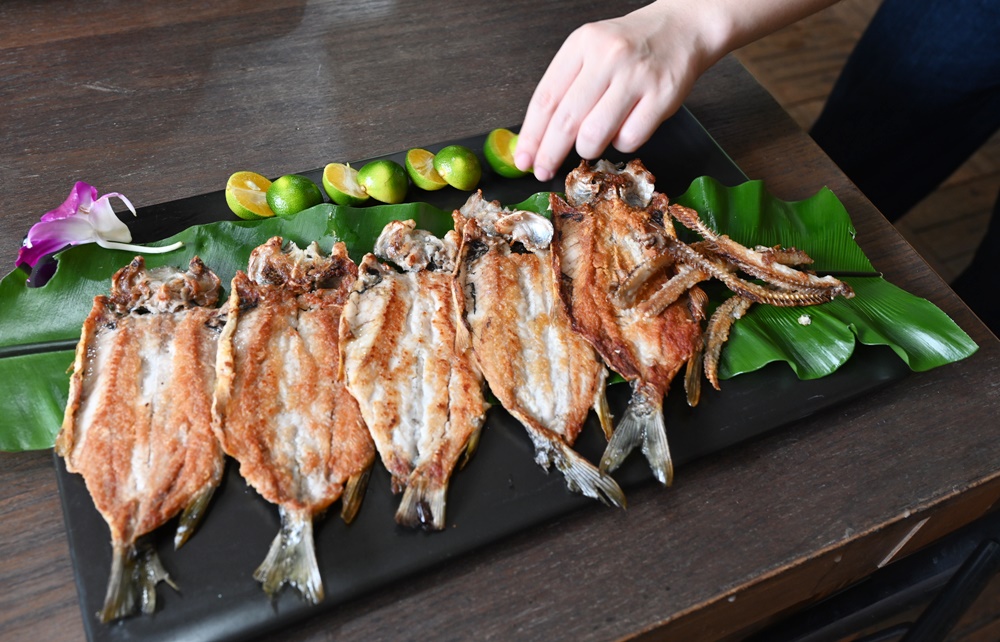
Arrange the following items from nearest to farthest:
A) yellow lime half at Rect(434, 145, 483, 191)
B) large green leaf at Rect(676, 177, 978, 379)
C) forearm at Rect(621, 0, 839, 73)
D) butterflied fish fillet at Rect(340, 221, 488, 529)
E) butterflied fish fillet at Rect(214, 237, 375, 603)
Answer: butterflied fish fillet at Rect(214, 237, 375, 603) < butterflied fish fillet at Rect(340, 221, 488, 529) < large green leaf at Rect(676, 177, 978, 379) < forearm at Rect(621, 0, 839, 73) < yellow lime half at Rect(434, 145, 483, 191)

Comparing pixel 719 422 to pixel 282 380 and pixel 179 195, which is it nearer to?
pixel 282 380

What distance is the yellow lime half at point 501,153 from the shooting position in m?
2.95

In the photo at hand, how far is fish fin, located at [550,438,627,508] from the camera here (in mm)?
2059

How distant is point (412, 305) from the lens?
235 cm

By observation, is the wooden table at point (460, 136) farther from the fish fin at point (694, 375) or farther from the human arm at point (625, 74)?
the human arm at point (625, 74)

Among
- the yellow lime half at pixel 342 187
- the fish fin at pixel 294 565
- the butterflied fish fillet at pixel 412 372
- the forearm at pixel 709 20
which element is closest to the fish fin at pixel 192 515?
the fish fin at pixel 294 565

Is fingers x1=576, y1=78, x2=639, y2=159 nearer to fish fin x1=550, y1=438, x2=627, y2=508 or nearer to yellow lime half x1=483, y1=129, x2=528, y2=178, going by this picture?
yellow lime half x1=483, y1=129, x2=528, y2=178

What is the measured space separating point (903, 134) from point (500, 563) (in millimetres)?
3267

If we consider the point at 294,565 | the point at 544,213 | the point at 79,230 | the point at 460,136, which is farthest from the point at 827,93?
the point at 294,565

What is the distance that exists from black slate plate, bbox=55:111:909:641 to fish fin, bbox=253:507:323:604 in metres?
0.03

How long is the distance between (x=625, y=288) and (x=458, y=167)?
903 millimetres

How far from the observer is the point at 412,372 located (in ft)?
7.15

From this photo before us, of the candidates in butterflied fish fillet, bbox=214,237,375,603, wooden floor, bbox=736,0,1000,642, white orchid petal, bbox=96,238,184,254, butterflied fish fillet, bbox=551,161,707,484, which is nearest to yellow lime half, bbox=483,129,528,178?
butterflied fish fillet, bbox=551,161,707,484

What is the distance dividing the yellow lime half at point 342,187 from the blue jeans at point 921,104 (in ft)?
8.95
